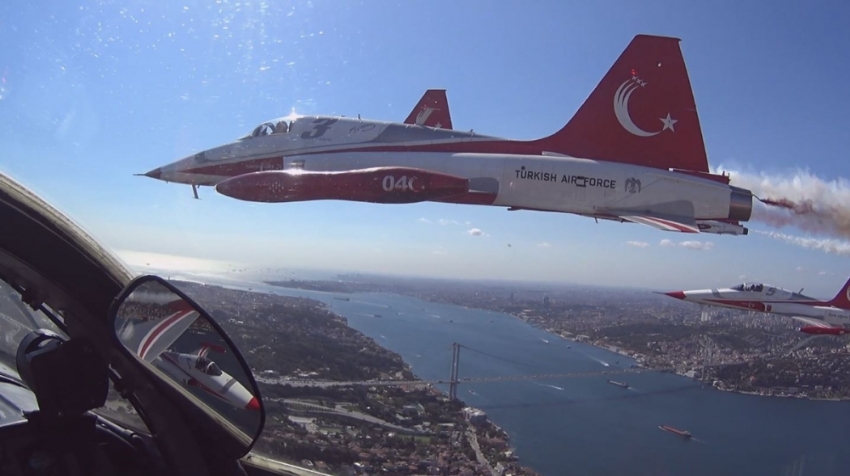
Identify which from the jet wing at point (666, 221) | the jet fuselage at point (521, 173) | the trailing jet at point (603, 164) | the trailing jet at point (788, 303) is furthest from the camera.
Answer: the trailing jet at point (788, 303)

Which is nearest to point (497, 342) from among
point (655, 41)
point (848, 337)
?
point (655, 41)

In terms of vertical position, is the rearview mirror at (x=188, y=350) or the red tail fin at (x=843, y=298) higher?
the red tail fin at (x=843, y=298)

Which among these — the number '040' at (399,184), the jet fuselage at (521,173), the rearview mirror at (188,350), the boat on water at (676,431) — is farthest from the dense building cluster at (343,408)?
the boat on water at (676,431)

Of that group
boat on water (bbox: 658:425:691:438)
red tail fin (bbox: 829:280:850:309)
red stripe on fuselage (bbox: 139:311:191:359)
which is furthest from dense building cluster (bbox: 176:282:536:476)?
red tail fin (bbox: 829:280:850:309)

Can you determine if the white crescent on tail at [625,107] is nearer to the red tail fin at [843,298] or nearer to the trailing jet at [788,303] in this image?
the trailing jet at [788,303]

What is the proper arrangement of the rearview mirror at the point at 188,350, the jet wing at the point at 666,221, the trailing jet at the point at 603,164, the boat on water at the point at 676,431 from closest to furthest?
1. the rearview mirror at the point at 188,350
2. the jet wing at the point at 666,221
3. the trailing jet at the point at 603,164
4. the boat on water at the point at 676,431

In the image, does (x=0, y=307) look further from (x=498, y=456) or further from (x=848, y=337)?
(x=848, y=337)

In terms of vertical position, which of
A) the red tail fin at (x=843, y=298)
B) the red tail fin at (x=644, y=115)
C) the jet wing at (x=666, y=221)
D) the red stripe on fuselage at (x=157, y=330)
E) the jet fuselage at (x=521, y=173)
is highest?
the red tail fin at (x=644, y=115)
